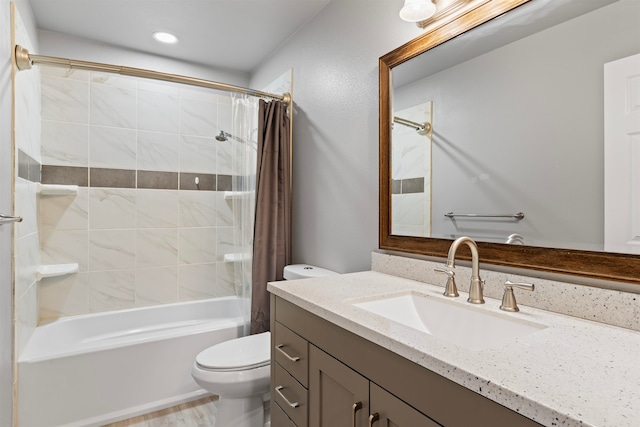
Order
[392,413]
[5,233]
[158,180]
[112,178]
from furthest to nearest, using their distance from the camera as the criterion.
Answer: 1. [158,180]
2. [112,178]
3. [5,233]
4. [392,413]

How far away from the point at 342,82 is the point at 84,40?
2133mm

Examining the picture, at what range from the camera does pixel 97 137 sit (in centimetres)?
265

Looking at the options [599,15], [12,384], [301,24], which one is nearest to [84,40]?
[301,24]

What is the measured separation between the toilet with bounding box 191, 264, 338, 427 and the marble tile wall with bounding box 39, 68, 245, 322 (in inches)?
34.6

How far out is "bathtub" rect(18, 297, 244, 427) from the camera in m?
1.86

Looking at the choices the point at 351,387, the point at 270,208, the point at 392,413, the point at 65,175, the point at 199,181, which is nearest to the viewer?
the point at 392,413

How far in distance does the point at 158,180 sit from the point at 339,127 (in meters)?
1.75

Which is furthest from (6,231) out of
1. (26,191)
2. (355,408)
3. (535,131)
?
(535,131)

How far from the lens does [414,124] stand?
1.50 metres

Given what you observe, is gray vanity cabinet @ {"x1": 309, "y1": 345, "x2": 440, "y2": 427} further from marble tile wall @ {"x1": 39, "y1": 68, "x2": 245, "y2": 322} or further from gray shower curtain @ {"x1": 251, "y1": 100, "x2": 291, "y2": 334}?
marble tile wall @ {"x1": 39, "y1": 68, "x2": 245, "y2": 322}

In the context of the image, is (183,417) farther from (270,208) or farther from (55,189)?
(55,189)

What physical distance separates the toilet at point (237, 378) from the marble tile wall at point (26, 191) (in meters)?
1.07

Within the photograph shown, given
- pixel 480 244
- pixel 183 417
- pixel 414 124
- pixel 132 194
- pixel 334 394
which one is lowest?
pixel 183 417

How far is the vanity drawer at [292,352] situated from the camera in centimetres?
113
